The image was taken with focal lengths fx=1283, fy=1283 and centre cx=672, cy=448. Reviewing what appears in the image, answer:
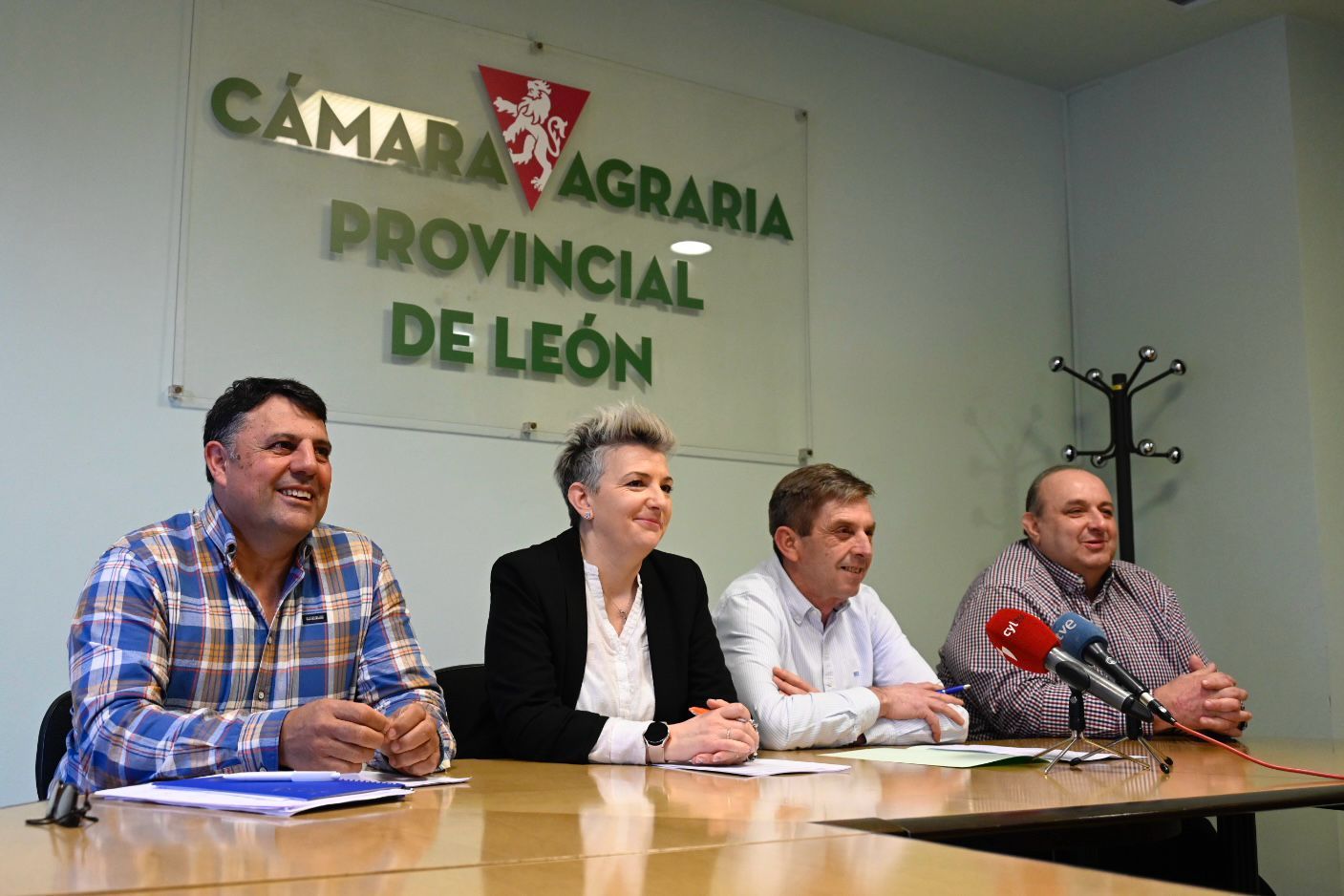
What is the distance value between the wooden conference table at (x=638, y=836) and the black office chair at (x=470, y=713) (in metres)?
0.53

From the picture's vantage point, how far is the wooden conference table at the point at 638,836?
1079 mm

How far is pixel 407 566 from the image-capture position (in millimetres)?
3639

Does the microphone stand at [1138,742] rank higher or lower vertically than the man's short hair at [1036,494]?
lower

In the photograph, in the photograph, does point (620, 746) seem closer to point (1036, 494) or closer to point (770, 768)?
point (770, 768)

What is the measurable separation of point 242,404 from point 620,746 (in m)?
0.99

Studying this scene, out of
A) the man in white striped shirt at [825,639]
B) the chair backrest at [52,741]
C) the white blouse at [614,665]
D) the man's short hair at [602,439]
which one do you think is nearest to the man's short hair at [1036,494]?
the man in white striped shirt at [825,639]

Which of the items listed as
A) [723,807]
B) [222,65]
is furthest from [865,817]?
[222,65]

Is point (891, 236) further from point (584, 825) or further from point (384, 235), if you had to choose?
point (584, 825)

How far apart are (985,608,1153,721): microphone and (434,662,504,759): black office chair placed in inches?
41.2

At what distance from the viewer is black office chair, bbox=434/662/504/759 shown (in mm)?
2693

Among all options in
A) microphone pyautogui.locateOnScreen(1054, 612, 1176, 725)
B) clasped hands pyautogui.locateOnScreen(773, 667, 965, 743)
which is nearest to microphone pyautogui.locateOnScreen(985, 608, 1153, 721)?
microphone pyautogui.locateOnScreen(1054, 612, 1176, 725)

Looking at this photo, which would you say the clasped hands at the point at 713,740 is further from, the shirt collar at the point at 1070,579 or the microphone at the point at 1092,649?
the shirt collar at the point at 1070,579

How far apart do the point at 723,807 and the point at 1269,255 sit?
3.76 m

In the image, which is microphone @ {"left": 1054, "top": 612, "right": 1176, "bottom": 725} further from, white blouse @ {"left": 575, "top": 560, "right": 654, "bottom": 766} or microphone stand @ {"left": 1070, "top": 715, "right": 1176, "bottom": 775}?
white blouse @ {"left": 575, "top": 560, "right": 654, "bottom": 766}
